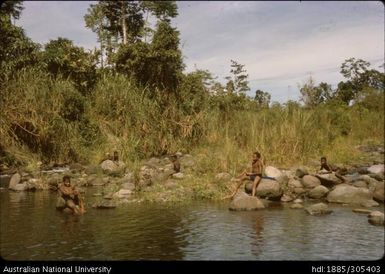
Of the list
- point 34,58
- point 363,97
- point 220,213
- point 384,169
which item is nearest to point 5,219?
point 220,213

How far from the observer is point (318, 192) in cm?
1237

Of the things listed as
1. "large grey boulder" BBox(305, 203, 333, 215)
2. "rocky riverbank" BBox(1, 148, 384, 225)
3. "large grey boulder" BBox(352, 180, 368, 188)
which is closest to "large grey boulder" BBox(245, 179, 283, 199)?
"rocky riverbank" BBox(1, 148, 384, 225)

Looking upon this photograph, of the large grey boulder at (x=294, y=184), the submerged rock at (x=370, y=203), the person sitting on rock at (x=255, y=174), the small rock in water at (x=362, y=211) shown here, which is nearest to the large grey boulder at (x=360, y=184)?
the large grey boulder at (x=294, y=184)

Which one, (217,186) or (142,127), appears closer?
(217,186)

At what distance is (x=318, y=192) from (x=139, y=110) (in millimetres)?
10711

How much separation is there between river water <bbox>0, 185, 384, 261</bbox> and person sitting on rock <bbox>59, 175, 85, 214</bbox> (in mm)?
340

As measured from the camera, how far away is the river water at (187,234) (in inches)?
298

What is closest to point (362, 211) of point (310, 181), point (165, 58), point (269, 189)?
point (269, 189)

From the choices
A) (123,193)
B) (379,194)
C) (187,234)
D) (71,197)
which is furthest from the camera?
(123,193)

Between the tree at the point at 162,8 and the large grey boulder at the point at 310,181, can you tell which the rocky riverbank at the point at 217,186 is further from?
the tree at the point at 162,8

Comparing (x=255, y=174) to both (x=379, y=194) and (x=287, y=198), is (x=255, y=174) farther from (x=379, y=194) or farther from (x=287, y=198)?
(x=379, y=194)

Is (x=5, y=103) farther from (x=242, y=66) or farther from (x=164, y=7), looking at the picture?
(x=242, y=66)

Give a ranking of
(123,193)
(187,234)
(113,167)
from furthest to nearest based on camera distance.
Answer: (113,167) < (123,193) < (187,234)

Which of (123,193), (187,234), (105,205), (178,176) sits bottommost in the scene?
(187,234)
